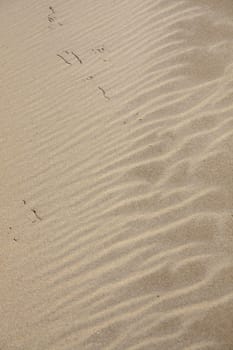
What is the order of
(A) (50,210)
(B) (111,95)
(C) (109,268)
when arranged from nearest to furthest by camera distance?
(C) (109,268), (A) (50,210), (B) (111,95)

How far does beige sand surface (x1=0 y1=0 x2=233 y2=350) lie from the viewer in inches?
128

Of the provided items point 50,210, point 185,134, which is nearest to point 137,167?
point 185,134

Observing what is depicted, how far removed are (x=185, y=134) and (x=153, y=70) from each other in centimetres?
93

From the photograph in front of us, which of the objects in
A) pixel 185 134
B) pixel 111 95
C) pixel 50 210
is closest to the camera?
pixel 50 210

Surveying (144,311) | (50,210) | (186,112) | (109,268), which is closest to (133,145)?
(186,112)

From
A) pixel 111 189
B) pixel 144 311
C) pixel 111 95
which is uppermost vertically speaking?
pixel 111 95

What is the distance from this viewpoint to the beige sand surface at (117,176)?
3.26m

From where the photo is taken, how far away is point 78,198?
393cm

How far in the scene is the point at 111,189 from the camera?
3.95 m

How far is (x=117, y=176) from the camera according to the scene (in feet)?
13.2

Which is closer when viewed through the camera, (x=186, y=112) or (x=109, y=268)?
(x=109, y=268)

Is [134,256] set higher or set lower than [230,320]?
higher

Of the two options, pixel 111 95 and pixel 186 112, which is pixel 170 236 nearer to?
pixel 186 112

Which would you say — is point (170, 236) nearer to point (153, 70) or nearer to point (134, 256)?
point (134, 256)
